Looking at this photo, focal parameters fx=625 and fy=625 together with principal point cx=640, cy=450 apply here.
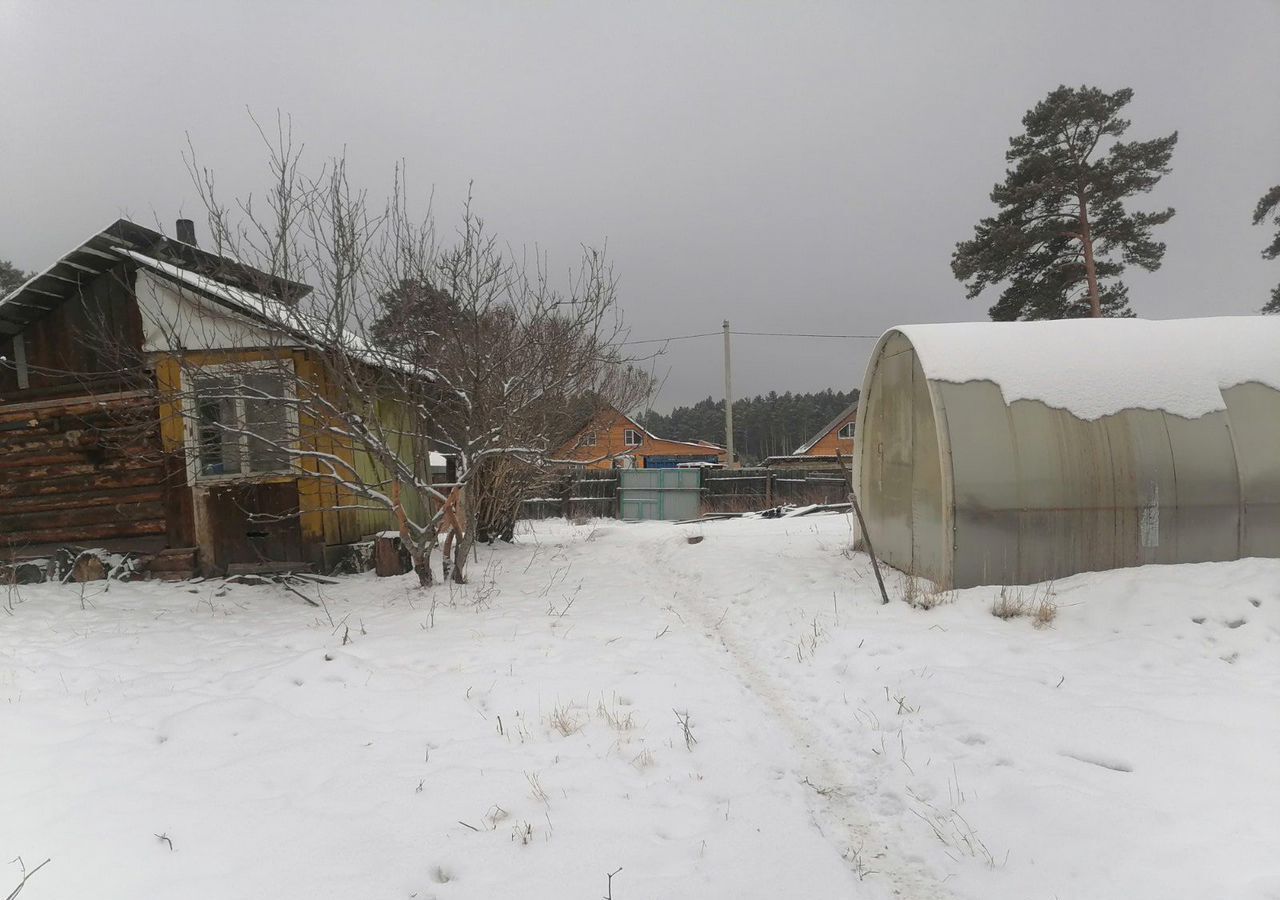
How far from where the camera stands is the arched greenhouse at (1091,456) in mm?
6484

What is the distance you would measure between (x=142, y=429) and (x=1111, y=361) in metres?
12.2

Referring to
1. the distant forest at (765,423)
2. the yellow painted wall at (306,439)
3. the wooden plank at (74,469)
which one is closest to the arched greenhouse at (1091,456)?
the yellow painted wall at (306,439)

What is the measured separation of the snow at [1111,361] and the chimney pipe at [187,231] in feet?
33.7

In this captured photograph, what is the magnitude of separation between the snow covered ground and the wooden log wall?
88.6 inches

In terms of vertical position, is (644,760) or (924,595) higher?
Result: (924,595)

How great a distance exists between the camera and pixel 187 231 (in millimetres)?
9344

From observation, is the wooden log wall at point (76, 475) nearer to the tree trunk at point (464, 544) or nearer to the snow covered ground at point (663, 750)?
the snow covered ground at point (663, 750)

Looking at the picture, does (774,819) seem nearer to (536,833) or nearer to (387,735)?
(536,833)

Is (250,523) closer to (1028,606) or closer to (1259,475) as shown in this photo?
(1028,606)

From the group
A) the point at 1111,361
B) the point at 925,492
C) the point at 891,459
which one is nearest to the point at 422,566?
the point at 925,492

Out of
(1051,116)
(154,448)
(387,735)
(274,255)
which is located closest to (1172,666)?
(387,735)

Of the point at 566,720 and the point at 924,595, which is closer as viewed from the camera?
the point at 566,720

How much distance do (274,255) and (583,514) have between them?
40.1 feet

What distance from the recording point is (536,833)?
10.0 ft
